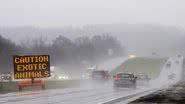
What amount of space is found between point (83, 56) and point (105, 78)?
391 feet

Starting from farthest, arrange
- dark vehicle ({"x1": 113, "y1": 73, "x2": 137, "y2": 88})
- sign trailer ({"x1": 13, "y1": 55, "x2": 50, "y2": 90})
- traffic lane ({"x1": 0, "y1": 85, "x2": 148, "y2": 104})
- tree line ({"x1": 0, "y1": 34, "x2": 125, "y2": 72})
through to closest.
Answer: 1. tree line ({"x1": 0, "y1": 34, "x2": 125, "y2": 72})
2. dark vehicle ({"x1": 113, "y1": 73, "x2": 137, "y2": 88})
3. sign trailer ({"x1": 13, "y1": 55, "x2": 50, "y2": 90})
4. traffic lane ({"x1": 0, "y1": 85, "x2": 148, "y2": 104})

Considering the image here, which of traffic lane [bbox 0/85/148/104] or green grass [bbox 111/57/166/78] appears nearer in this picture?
traffic lane [bbox 0/85/148/104]

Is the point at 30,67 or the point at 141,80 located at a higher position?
the point at 30,67

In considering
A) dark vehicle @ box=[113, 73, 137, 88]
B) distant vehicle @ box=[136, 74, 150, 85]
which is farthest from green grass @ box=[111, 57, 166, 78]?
dark vehicle @ box=[113, 73, 137, 88]

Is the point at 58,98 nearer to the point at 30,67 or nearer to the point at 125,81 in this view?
the point at 30,67

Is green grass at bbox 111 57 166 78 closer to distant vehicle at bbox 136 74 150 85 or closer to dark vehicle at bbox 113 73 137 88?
distant vehicle at bbox 136 74 150 85

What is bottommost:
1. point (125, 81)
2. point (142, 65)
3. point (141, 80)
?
point (125, 81)

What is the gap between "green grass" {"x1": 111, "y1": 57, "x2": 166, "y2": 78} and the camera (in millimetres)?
156788

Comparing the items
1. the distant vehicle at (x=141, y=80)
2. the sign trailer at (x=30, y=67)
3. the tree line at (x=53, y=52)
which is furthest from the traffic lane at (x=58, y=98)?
the tree line at (x=53, y=52)

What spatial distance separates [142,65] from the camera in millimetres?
168875

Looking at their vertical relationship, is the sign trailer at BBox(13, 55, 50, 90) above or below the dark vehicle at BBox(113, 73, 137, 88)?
above

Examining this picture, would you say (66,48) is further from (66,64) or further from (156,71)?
(156,71)

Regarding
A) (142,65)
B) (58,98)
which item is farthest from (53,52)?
(58,98)

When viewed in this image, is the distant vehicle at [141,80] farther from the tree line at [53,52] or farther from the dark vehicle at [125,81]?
the tree line at [53,52]
